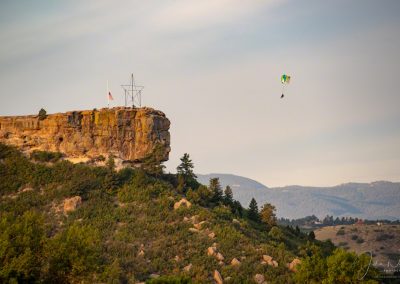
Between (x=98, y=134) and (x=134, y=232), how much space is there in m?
21.1

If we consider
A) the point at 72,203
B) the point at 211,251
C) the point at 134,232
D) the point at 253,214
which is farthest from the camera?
the point at 253,214

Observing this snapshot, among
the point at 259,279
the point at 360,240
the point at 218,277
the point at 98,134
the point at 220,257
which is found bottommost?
the point at 360,240

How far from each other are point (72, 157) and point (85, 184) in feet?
27.6

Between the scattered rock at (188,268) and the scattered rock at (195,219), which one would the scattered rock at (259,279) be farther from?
the scattered rock at (195,219)

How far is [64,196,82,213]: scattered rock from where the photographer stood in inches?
3674

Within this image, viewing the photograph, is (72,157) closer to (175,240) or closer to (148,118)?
(148,118)

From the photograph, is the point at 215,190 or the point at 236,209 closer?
the point at 215,190

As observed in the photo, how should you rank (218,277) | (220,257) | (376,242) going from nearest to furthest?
(218,277), (220,257), (376,242)

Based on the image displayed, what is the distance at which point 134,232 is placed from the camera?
8856 cm

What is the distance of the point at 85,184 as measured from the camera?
96.5m

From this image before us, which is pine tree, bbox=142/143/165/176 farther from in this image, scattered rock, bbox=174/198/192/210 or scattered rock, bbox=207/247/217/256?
scattered rock, bbox=207/247/217/256

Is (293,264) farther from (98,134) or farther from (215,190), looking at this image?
(98,134)

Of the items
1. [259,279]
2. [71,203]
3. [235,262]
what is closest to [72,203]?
[71,203]

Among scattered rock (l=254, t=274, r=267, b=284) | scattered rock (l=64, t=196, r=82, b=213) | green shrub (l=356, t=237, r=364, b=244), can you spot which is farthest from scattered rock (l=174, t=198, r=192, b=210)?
green shrub (l=356, t=237, r=364, b=244)
